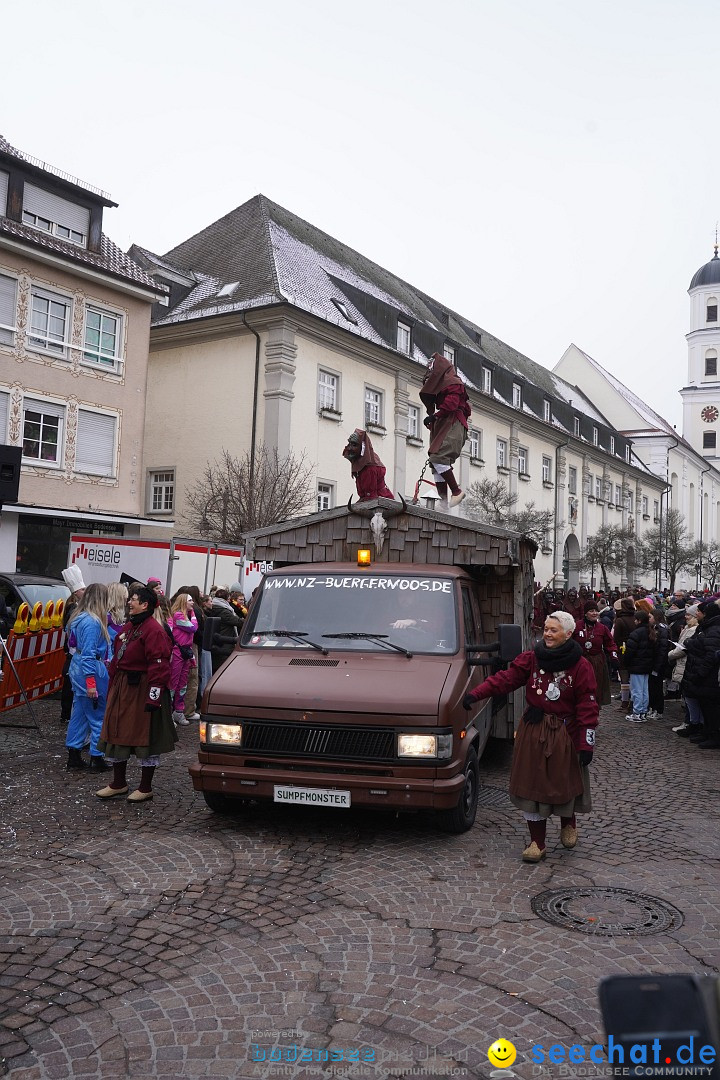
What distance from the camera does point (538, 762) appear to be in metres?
5.71

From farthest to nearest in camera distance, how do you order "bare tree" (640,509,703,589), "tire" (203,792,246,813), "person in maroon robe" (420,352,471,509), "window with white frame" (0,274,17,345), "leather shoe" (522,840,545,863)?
"bare tree" (640,509,703,589) → "window with white frame" (0,274,17,345) → "person in maroon robe" (420,352,471,509) → "tire" (203,792,246,813) → "leather shoe" (522,840,545,863)

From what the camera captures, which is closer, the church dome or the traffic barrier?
the traffic barrier

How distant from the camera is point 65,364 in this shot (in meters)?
24.6

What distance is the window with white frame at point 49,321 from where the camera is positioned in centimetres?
2377

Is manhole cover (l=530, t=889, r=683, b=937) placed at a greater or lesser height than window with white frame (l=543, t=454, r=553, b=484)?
lesser

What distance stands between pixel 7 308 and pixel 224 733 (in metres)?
20.5

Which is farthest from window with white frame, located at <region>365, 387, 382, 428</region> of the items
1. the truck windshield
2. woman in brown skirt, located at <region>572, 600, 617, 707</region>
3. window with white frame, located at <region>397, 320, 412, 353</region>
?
the truck windshield

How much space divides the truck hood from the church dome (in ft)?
284

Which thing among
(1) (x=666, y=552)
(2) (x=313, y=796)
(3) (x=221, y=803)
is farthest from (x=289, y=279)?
(1) (x=666, y=552)

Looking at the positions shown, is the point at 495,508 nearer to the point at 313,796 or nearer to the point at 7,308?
the point at 7,308

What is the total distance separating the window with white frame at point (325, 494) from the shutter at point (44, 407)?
29.0ft

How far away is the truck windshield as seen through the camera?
6754 millimetres

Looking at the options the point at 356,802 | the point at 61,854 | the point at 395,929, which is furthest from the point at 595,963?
the point at 61,854

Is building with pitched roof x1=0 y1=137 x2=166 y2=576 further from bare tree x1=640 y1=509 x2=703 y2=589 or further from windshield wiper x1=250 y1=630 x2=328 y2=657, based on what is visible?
Result: bare tree x1=640 y1=509 x2=703 y2=589
